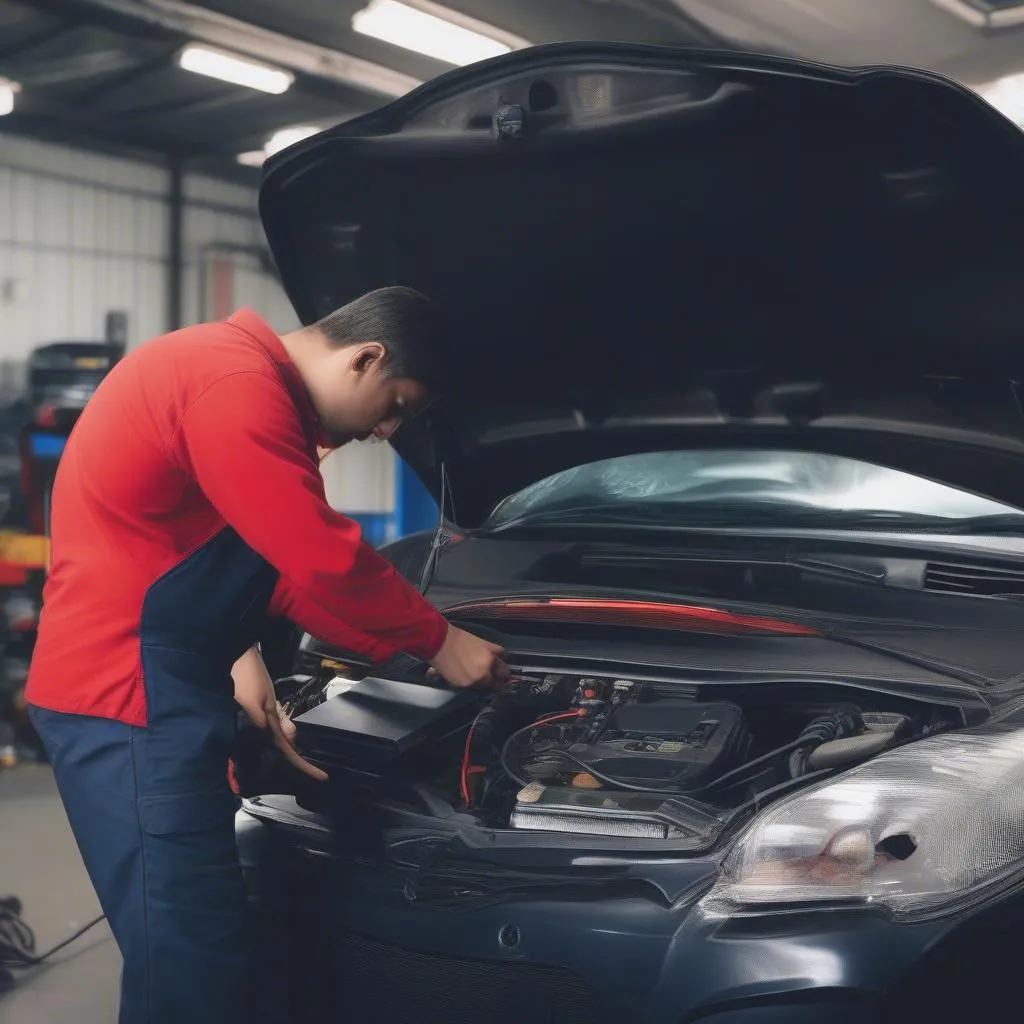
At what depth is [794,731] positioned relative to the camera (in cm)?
190

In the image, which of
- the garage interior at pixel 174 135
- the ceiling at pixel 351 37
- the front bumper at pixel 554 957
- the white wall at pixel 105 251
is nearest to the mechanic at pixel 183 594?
the front bumper at pixel 554 957

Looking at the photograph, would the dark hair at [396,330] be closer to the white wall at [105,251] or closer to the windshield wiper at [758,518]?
the windshield wiper at [758,518]

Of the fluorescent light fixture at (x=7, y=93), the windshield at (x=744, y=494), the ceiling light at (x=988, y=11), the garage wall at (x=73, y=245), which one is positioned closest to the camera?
the windshield at (x=744, y=494)

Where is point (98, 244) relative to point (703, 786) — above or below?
above

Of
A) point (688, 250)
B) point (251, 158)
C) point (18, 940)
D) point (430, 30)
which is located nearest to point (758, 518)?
point (688, 250)

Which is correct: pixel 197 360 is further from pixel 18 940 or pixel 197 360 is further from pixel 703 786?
pixel 18 940

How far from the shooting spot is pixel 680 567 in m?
2.18

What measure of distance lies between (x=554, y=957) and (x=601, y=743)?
0.42 meters

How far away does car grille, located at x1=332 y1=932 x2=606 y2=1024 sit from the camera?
142 cm

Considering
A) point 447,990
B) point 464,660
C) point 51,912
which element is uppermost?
point 464,660

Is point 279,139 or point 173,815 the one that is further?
point 279,139

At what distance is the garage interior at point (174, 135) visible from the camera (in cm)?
436

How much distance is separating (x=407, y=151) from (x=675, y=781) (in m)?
1.04

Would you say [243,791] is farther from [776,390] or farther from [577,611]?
[776,390]
